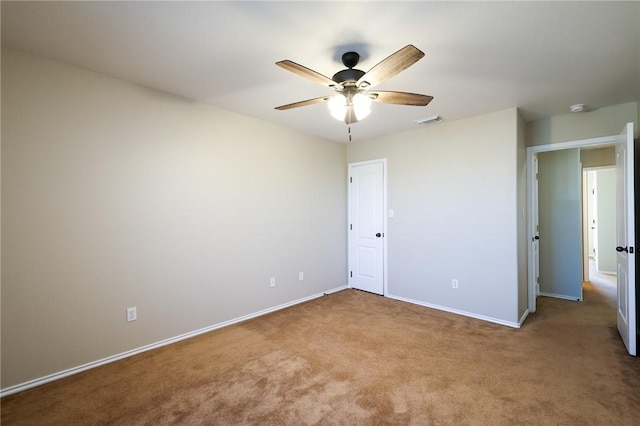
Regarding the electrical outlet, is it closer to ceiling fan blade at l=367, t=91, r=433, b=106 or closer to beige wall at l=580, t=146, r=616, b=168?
ceiling fan blade at l=367, t=91, r=433, b=106

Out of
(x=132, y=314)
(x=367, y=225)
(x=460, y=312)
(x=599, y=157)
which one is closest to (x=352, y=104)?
(x=132, y=314)

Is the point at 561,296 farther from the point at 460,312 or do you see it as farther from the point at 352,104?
the point at 352,104

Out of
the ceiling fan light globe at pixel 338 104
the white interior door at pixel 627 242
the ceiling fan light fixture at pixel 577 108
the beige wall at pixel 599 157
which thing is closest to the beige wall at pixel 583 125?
the ceiling fan light fixture at pixel 577 108

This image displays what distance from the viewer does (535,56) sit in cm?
217

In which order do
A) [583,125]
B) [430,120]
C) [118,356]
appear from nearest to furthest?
1. [118,356]
2. [583,125]
3. [430,120]

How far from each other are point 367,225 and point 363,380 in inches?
108

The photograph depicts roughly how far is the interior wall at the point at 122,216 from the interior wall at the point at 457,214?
169 centimetres

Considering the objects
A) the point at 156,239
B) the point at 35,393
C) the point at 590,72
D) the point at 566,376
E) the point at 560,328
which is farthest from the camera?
the point at 560,328

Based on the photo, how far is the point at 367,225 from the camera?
186 inches

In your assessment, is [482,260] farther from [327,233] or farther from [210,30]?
[210,30]

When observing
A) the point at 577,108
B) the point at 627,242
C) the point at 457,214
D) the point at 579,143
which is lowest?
the point at 627,242

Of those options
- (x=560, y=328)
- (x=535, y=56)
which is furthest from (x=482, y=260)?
(x=535, y=56)

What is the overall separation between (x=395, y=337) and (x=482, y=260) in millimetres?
1475

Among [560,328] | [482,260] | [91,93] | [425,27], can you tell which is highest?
[425,27]
